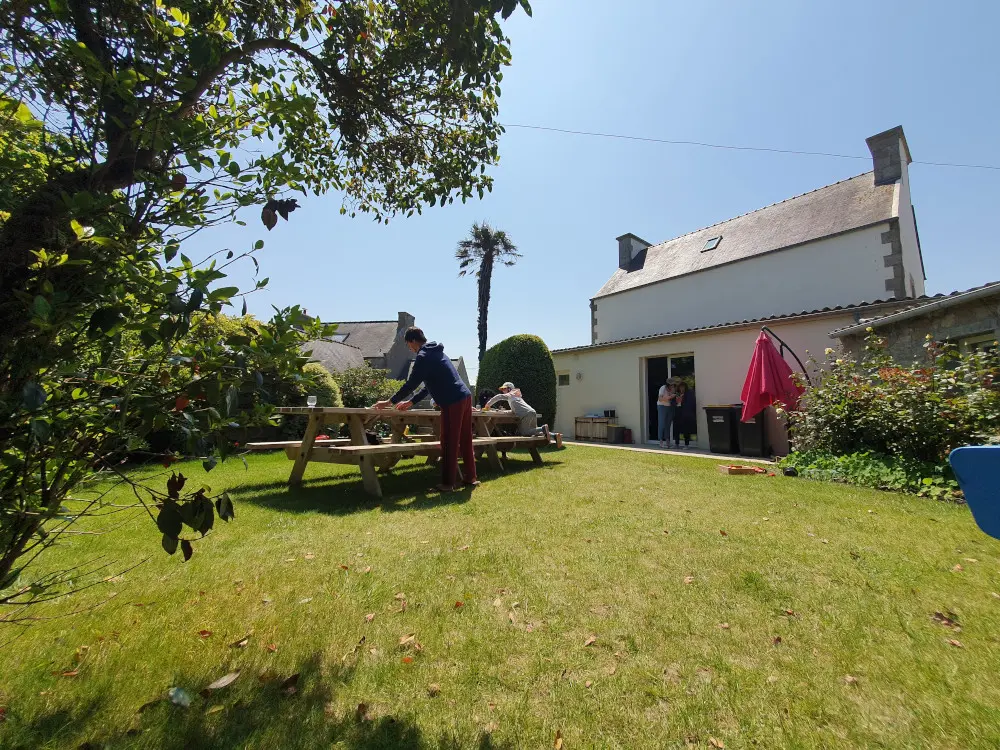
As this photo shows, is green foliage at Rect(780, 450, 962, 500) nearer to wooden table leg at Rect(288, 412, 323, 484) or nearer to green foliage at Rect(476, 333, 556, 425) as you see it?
wooden table leg at Rect(288, 412, 323, 484)

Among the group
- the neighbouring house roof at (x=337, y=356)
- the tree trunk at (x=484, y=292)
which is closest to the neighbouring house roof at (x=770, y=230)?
the tree trunk at (x=484, y=292)

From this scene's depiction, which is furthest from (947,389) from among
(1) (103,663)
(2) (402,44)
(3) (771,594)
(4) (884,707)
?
(1) (103,663)

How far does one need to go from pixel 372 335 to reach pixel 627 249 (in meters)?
20.4

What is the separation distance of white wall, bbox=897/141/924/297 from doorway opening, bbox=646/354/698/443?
6.58 metres

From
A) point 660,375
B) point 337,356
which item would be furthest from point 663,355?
point 337,356

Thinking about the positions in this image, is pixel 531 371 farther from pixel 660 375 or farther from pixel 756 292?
pixel 756 292

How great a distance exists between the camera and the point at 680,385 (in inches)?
441

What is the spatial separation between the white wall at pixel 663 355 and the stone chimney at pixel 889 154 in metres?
8.03

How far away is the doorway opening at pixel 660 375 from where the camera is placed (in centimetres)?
1226

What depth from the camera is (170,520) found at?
1168mm

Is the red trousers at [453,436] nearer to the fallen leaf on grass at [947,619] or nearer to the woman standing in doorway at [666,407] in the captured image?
the fallen leaf on grass at [947,619]

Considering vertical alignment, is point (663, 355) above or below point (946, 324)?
above

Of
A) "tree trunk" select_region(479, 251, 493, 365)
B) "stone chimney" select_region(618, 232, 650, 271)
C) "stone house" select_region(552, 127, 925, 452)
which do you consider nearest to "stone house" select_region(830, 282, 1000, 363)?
"stone house" select_region(552, 127, 925, 452)

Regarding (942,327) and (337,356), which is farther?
(337,356)
